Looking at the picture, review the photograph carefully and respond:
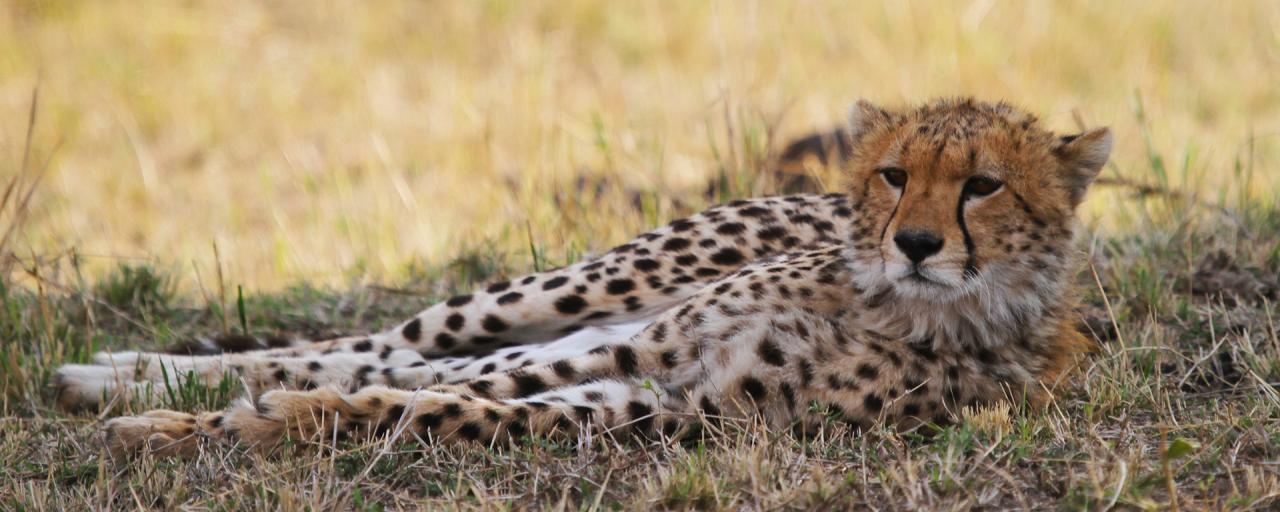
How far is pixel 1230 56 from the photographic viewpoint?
307 inches

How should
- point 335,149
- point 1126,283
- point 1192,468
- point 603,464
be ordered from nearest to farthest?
point 1192,468 → point 603,464 → point 1126,283 → point 335,149

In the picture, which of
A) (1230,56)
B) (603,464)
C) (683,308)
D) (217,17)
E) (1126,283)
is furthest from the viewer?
(217,17)

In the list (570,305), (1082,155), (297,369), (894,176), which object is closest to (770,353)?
(894,176)

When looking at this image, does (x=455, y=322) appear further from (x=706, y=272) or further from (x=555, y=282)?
(x=706, y=272)

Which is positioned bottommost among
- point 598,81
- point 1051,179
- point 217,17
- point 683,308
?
point 683,308

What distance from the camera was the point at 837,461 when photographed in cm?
247

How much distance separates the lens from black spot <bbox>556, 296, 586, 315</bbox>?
3.47m

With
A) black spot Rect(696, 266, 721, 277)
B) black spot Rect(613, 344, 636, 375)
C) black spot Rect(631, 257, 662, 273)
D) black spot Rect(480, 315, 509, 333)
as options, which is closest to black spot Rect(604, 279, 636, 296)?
black spot Rect(631, 257, 662, 273)

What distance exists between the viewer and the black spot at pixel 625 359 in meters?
2.90

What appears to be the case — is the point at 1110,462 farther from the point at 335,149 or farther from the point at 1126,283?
the point at 335,149

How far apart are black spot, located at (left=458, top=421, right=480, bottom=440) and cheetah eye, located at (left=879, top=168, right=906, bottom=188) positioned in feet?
3.06

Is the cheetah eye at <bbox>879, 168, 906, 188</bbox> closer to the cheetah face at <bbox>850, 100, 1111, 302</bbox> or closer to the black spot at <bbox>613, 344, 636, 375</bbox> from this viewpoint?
the cheetah face at <bbox>850, 100, 1111, 302</bbox>

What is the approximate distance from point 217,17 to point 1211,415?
24.2ft

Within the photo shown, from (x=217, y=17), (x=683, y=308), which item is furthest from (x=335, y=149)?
(x=683, y=308)
